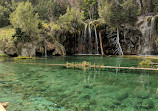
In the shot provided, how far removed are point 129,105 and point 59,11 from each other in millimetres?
48499

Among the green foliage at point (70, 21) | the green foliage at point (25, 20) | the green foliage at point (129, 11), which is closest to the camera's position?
the green foliage at point (25, 20)

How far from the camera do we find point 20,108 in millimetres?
5816

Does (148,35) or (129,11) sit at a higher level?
(129,11)

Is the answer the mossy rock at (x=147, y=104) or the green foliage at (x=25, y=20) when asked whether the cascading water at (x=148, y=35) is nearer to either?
the green foliage at (x=25, y=20)

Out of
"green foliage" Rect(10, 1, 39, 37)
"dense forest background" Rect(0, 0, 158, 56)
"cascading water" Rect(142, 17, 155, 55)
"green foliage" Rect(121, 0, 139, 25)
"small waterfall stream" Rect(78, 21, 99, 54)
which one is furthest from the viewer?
"small waterfall stream" Rect(78, 21, 99, 54)

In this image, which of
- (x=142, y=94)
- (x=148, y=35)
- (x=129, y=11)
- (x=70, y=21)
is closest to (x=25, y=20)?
(x=70, y=21)

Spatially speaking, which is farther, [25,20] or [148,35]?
[148,35]

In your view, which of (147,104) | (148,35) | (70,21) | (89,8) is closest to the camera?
(147,104)

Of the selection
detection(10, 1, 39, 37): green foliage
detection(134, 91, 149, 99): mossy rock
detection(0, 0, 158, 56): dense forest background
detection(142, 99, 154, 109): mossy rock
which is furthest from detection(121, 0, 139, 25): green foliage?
detection(142, 99, 154, 109): mossy rock

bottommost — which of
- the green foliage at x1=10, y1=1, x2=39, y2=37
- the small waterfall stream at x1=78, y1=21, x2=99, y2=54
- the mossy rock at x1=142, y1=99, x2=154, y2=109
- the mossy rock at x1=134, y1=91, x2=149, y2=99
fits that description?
the mossy rock at x1=142, y1=99, x2=154, y2=109

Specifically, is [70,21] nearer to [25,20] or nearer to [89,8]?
[25,20]

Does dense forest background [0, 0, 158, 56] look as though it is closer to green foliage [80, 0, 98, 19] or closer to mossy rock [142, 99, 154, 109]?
green foliage [80, 0, 98, 19]

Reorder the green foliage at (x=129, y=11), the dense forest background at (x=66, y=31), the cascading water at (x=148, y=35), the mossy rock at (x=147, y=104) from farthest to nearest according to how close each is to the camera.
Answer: the green foliage at (x=129, y=11), the cascading water at (x=148, y=35), the dense forest background at (x=66, y=31), the mossy rock at (x=147, y=104)

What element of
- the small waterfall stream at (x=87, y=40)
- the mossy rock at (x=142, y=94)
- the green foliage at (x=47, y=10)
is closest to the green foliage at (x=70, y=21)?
the small waterfall stream at (x=87, y=40)
